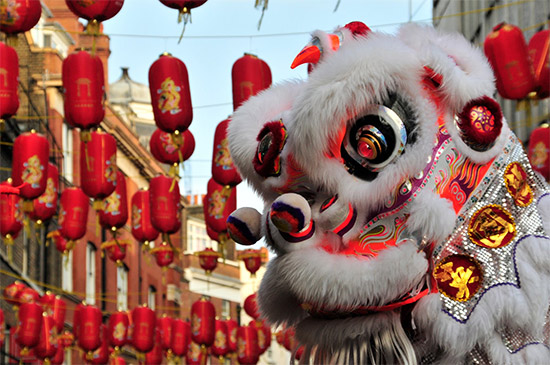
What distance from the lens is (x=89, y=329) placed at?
21500mm

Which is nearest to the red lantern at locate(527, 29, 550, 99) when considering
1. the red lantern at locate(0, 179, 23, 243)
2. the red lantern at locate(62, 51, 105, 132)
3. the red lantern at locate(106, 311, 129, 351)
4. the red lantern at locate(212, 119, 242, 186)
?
the red lantern at locate(212, 119, 242, 186)

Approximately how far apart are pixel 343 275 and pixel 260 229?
384mm

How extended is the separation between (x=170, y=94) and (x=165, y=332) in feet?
38.2

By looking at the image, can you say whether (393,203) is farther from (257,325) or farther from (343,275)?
(257,325)

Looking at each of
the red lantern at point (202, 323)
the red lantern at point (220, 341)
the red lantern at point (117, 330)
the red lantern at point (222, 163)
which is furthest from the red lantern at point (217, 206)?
the red lantern at point (220, 341)

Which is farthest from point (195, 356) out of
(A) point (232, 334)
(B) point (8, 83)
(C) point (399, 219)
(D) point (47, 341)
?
(C) point (399, 219)

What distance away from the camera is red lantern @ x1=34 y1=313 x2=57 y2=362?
808 inches

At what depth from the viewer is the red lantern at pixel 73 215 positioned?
55.9ft

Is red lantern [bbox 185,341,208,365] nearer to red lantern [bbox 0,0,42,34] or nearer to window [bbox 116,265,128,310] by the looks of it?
red lantern [bbox 0,0,42,34]

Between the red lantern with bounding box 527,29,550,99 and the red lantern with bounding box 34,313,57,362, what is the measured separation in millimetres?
11515

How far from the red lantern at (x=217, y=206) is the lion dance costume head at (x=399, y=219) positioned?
1135 cm

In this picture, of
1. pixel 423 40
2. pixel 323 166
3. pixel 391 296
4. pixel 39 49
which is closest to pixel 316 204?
pixel 323 166

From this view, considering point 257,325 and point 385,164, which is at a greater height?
point 385,164

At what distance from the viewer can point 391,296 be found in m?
3.19
